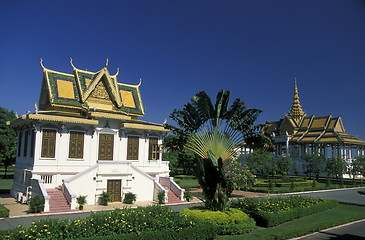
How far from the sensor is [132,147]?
78.6ft

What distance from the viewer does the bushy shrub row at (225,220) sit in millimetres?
12359

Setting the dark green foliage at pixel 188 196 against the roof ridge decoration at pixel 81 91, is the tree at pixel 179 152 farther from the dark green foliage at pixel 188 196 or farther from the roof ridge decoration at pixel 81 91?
the roof ridge decoration at pixel 81 91

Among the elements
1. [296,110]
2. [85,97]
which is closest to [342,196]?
[85,97]

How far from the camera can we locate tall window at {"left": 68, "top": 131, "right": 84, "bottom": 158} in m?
21.1

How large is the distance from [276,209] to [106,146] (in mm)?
12825

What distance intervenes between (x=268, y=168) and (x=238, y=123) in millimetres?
30904

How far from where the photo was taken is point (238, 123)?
49.6 ft

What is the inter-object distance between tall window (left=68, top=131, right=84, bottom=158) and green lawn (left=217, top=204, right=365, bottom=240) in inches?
511

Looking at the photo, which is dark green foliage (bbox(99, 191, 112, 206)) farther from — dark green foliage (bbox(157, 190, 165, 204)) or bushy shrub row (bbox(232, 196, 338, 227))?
bushy shrub row (bbox(232, 196, 338, 227))

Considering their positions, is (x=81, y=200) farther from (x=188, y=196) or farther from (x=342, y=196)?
(x=342, y=196)

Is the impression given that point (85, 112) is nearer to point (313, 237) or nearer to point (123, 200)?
point (123, 200)

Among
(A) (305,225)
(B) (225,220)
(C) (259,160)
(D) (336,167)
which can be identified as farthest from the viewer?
(D) (336,167)

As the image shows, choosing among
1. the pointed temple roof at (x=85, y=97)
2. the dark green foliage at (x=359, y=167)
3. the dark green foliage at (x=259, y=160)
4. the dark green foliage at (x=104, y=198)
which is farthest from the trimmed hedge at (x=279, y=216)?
the dark green foliage at (x=359, y=167)

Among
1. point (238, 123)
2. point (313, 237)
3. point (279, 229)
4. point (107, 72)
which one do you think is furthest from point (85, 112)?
point (313, 237)
